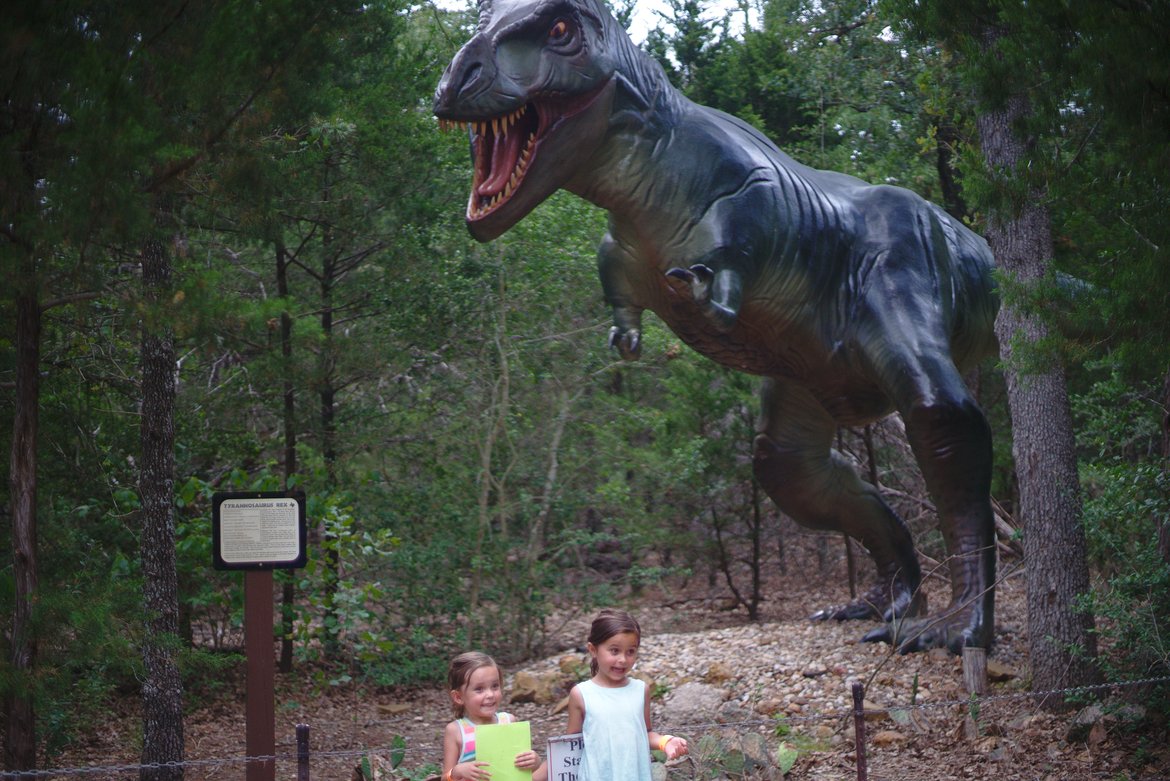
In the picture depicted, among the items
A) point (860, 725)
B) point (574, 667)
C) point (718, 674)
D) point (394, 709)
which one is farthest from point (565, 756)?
point (394, 709)

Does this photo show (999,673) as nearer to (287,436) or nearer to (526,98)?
(526,98)

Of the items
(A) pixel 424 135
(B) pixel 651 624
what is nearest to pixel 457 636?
(B) pixel 651 624

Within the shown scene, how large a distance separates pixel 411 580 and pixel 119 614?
406 centimetres

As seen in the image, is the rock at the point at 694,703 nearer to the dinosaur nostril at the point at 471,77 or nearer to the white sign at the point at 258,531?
the white sign at the point at 258,531

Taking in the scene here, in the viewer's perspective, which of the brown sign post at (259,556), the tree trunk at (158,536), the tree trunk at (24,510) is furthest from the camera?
the tree trunk at (158,536)

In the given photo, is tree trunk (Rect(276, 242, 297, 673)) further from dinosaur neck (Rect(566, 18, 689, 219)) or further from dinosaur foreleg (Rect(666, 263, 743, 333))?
dinosaur foreleg (Rect(666, 263, 743, 333))

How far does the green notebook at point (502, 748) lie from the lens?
10.7 ft

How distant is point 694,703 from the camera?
24.1 feet

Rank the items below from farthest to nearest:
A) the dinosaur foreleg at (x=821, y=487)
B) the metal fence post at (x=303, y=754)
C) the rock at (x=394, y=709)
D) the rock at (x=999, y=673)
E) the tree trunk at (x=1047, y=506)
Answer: the rock at (x=394, y=709) < the dinosaur foreleg at (x=821, y=487) < the rock at (x=999, y=673) < the tree trunk at (x=1047, y=506) < the metal fence post at (x=303, y=754)

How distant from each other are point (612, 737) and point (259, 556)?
2888 millimetres

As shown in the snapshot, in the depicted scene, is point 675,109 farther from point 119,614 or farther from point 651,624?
point 651,624

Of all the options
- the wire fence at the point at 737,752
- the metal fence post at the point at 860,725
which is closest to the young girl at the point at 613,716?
the metal fence post at the point at 860,725

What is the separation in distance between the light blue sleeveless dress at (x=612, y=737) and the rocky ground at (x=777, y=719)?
144cm

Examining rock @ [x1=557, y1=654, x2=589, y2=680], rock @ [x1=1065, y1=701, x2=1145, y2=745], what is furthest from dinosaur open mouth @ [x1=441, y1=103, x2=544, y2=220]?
rock @ [x1=1065, y1=701, x2=1145, y2=745]
